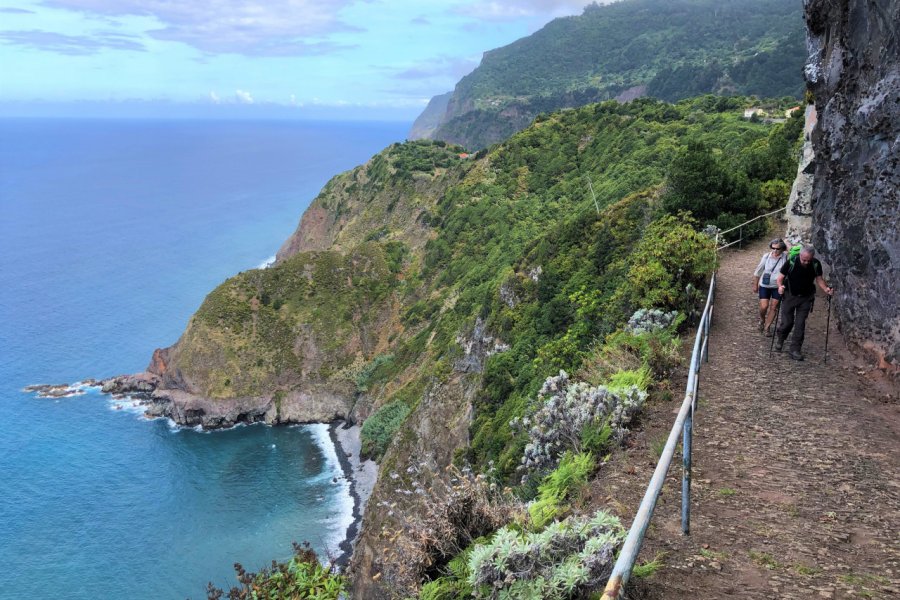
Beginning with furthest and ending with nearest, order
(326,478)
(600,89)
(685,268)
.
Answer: (600,89) < (326,478) < (685,268)

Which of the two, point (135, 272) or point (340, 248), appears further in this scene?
point (135, 272)

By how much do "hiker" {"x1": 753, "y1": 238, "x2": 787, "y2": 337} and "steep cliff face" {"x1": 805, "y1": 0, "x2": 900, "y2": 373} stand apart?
819 millimetres

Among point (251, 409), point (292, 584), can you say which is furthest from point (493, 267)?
point (292, 584)

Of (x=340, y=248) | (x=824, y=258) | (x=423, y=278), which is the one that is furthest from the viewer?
(x=340, y=248)

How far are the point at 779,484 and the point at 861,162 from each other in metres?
6.20

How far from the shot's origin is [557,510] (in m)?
7.15

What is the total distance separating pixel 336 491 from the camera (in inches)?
1977

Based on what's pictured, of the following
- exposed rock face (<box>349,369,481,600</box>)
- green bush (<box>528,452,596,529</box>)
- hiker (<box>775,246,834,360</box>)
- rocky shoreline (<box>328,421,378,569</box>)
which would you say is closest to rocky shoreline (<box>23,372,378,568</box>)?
rocky shoreline (<box>328,421,378,569</box>)

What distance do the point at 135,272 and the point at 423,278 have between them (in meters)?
73.4

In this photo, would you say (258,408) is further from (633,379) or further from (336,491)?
(633,379)

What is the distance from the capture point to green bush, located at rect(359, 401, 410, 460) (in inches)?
1925

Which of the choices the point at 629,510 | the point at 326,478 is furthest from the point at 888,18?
the point at 326,478

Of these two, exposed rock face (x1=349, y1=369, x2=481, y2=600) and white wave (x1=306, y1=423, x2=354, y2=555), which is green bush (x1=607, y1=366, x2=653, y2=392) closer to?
exposed rock face (x1=349, y1=369, x2=481, y2=600)

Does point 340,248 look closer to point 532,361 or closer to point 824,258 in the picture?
point 532,361
